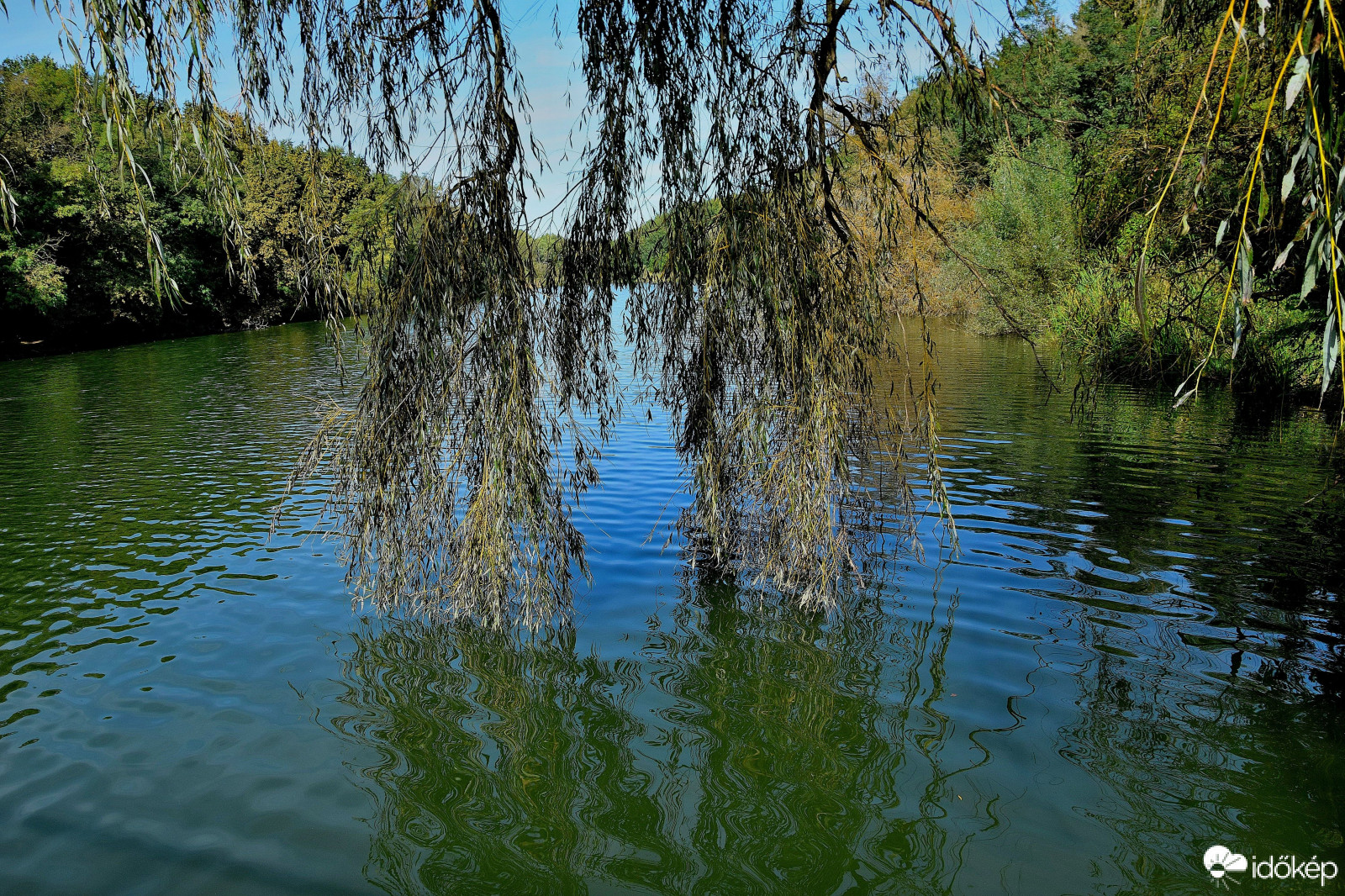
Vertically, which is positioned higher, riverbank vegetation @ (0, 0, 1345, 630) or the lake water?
riverbank vegetation @ (0, 0, 1345, 630)

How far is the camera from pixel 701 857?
366 cm

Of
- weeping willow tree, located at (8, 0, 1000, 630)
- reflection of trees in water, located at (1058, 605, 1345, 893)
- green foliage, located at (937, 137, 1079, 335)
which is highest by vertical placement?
green foliage, located at (937, 137, 1079, 335)

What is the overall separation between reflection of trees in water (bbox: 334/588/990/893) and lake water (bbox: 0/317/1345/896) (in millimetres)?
20

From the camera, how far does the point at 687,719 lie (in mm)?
4824

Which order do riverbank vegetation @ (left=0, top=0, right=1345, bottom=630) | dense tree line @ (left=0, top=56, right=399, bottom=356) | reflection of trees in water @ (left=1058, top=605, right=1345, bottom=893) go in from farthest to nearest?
dense tree line @ (left=0, top=56, right=399, bottom=356), riverbank vegetation @ (left=0, top=0, right=1345, bottom=630), reflection of trees in water @ (left=1058, top=605, right=1345, bottom=893)

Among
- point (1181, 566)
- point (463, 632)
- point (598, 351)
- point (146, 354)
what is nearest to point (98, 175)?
point (598, 351)

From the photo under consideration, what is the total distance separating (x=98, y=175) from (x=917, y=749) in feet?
16.0

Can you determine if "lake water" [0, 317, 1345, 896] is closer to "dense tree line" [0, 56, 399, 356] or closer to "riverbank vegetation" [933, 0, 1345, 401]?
"riverbank vegetation" [933, 0, 1345, 401]

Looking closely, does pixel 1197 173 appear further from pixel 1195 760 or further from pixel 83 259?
pixel 83 259

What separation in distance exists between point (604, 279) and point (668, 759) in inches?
126

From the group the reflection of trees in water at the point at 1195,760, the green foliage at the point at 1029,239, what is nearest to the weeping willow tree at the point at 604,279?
the reflection of trees in water at the point at 1195,760

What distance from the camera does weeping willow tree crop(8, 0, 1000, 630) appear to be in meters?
4.74

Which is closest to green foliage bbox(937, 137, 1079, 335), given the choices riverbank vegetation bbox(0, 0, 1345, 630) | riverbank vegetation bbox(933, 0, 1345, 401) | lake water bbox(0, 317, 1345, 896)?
riverbank vegetation bbox(933, 0, 1345, 401)

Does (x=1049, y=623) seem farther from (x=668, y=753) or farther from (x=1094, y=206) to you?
(x=1094, y=206)
